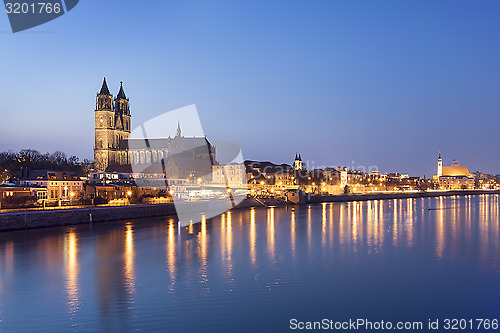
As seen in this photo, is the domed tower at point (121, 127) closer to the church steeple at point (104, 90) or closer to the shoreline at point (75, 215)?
the church steeple at point (104, 90)

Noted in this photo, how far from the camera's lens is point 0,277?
16.9m

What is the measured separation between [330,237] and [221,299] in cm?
1675

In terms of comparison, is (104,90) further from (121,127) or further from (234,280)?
(234,280)

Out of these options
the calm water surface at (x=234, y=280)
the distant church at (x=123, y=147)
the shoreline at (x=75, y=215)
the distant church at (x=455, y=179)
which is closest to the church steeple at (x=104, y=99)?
the distant church at (x=123, y=147)

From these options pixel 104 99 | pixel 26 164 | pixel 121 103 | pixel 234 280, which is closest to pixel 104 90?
pixel 104 99

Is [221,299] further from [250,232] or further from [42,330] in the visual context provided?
[250,232]

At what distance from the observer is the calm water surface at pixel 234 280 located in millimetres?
12109

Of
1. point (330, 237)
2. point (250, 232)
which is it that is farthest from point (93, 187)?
point (330, 237)

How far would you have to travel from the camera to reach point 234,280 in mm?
16062

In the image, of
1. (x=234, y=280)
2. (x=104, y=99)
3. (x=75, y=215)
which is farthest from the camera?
(x=104, y=99)

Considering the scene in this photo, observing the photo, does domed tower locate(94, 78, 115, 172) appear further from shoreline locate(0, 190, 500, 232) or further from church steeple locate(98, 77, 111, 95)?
shoreline locate(0, 190, 500, 232)

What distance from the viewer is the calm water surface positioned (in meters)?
12.1

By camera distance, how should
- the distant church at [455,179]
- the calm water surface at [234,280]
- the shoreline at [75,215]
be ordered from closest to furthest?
the calm water surface at [234,280] < the shoreline at [75,215] < the distant church at [455,179]

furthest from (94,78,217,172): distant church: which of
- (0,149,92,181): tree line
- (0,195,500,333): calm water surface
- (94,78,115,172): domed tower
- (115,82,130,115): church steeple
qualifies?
(0,195,500,333): calm water surface
